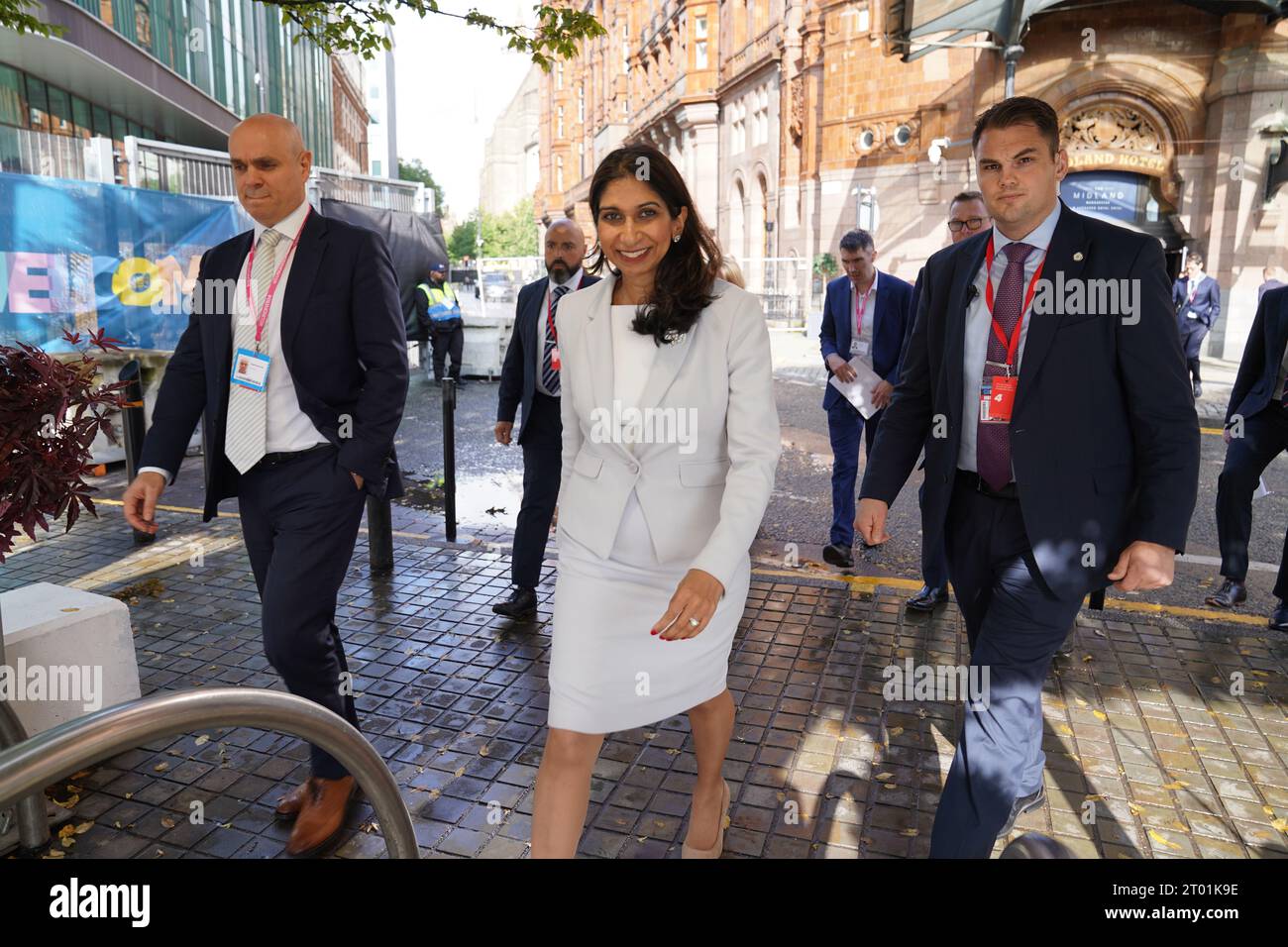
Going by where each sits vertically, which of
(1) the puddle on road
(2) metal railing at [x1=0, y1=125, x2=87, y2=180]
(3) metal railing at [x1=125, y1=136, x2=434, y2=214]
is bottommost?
(1) the puddle on road

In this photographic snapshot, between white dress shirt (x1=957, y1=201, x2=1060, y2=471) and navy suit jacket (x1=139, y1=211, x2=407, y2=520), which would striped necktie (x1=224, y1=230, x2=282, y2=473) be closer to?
navy suit jacket (x1=139, y1=211, x2=407, y2=520)

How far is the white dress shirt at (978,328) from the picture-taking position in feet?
9.63

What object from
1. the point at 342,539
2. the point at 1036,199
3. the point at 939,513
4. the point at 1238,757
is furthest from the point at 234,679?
the point at 1238,757

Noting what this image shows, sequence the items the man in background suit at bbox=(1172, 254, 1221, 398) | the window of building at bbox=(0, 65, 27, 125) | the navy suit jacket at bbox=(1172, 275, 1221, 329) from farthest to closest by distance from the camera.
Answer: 1. the window of building at bbox=(0, 65, 27, 125)
2. the navy suit jacket at bbox=(1172, 275, 1221, 329)
3. the man in background suit at bbox=(1172, 254, 1221, 398)

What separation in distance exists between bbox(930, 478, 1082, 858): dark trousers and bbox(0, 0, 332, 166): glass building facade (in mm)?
16858

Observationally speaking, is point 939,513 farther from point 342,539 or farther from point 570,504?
point 342,539

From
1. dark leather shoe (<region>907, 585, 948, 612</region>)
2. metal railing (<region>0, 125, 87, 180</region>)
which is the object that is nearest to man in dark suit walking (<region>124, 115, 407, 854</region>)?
dark leather shoe (<region>907, 585, 948, 612</region>)

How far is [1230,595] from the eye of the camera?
606 centimetres

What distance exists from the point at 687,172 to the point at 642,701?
45.9 meters

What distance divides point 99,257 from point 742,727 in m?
8.84

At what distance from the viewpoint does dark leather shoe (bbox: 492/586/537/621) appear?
18.4ft

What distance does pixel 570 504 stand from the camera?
9.21 ft

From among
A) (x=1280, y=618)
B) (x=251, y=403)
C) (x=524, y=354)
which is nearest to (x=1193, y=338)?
(x=1280, y=618)

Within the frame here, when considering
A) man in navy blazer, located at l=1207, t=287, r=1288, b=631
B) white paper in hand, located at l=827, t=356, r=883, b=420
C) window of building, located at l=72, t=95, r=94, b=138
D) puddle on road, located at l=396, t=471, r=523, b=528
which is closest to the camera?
man in navy blazer, located at l=1207, t=287, r=1288, b=631
